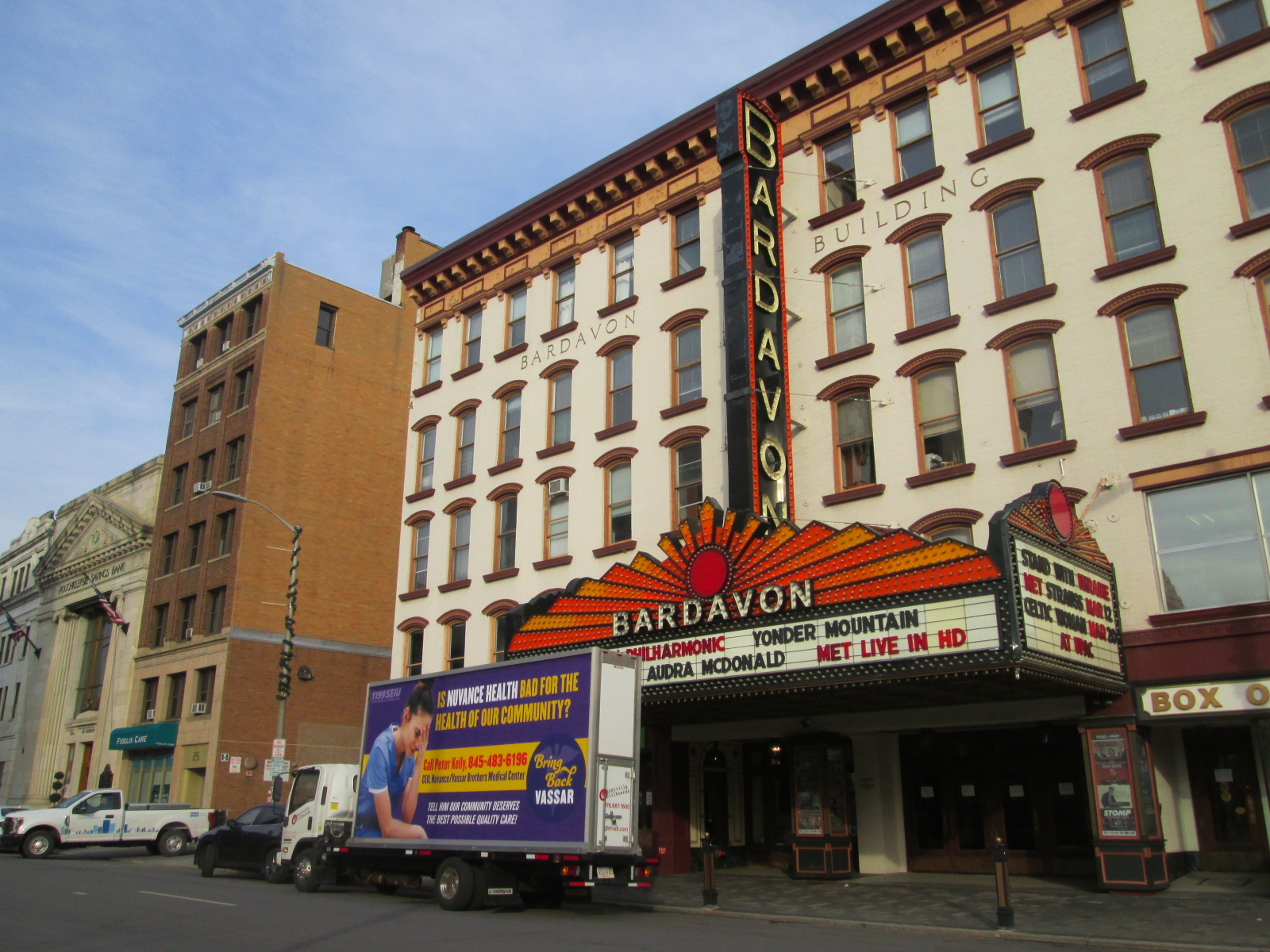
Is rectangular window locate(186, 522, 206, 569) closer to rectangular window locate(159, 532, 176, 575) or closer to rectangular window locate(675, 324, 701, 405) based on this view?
rectangular window locate(159, 532, 176, 575)

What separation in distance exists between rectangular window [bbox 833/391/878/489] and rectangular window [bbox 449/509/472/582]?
1299 centimetres

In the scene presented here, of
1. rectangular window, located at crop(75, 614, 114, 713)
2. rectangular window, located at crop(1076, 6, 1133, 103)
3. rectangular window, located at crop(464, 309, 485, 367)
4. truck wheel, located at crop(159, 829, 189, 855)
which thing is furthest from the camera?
rectangular window, located at crop(75, 614, 114, 713)

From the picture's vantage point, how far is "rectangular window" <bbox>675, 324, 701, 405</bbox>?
86.8 feet

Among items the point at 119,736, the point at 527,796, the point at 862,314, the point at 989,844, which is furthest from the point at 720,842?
the point at 119,736

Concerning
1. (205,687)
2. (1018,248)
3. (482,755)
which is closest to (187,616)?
(205,687)

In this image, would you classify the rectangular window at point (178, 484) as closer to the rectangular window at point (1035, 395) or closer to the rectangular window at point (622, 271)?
the rectangular window at point (622, 271)

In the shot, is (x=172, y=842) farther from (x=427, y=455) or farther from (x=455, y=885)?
(x=455, y=885)

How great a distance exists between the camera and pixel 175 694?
4203 centimetres

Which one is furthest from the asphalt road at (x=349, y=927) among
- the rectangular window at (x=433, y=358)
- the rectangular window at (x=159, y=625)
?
the rectangular window at (x=159, y=625)

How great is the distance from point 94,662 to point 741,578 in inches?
1672

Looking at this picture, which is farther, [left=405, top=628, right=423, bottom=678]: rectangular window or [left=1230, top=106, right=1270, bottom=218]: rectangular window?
[left=405, top=628, right=423, bottom=678]: rectangular window

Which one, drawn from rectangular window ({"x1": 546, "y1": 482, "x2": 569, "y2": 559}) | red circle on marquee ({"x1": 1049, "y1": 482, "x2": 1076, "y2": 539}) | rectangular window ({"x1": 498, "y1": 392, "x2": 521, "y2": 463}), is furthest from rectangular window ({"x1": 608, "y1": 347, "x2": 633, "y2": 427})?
red circle on marquee ({"x1": 1049, "y1": 482, "x2": 1076, "y2": 539})

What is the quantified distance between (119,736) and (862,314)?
3653 centimetres

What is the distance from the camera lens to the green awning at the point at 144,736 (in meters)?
40.3
